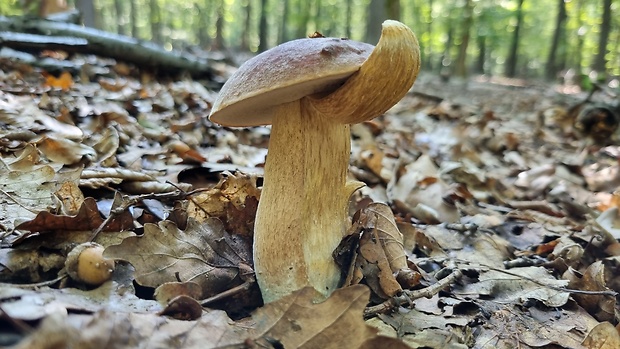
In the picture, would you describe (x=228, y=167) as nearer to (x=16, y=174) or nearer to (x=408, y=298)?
(x=16, y=174)

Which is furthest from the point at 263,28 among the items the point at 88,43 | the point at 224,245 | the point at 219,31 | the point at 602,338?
the point at 602,338

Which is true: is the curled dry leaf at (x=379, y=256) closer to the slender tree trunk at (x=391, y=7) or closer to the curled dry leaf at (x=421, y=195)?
the curled dry leaf at (x=421, y=195)

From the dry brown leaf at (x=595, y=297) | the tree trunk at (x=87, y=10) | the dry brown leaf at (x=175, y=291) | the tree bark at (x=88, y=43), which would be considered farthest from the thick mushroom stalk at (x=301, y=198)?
the tree trunk at (x=87, y=10)

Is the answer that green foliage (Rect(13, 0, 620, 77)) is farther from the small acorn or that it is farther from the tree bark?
the small acorn

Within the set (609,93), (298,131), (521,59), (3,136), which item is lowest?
(521,59)

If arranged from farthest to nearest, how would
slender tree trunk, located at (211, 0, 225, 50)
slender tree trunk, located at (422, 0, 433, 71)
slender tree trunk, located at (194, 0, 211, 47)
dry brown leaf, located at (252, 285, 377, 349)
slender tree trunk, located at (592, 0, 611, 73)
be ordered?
slender tree trunk, located at (194, 0, 211, 47) < slender tree trunk, located at (422, 0, 433, 71) < slender tree trunk, located at (211, 0, 225, 50) < slender tree trunk, located at (592, 0, 611, 73) < dry brown leaf, located at (252, 285, 377, 349)

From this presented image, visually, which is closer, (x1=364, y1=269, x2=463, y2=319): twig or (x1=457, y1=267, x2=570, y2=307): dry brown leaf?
(x1=364, y1=269, x2=463, y2=319): twig

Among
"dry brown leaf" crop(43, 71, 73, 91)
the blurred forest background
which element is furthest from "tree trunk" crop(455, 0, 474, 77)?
"dry brown leaf" crop(43, 71, 73, 91)

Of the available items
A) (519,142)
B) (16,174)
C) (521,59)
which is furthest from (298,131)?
(521,59)
